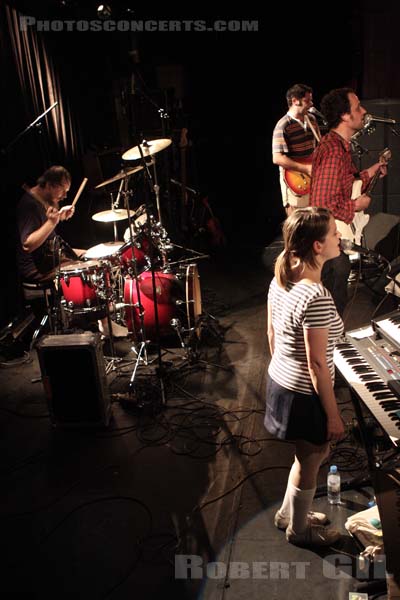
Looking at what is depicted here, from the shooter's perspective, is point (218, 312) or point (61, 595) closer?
point (61, 595)

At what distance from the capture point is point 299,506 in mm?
2848

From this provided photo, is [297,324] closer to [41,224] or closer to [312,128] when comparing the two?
[41,224]

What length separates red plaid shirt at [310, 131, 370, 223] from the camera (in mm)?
4039

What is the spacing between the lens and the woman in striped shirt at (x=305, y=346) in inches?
99.0

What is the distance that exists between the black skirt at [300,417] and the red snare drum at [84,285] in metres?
2.71

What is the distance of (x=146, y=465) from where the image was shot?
3.87 metres

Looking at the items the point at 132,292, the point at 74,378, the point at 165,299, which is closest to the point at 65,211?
the point at 132,292

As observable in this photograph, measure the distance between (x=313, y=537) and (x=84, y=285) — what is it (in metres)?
3.01

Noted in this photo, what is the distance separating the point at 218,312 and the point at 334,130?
2743 millimetres

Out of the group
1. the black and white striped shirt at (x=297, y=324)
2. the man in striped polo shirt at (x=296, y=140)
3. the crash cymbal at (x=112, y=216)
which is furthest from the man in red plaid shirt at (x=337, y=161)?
the crash cymbal at (x=112, y=216)

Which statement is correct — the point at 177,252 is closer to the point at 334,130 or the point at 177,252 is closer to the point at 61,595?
the point at 334,130

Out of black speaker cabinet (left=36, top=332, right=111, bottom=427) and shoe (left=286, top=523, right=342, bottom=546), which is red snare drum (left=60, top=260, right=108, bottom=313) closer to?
black speaker cabinet (left=36, top=332, right=111, bottom=427)

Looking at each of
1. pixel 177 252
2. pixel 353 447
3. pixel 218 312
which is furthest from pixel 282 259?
pixel 177 252

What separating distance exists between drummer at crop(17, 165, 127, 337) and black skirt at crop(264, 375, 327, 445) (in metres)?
3.22
